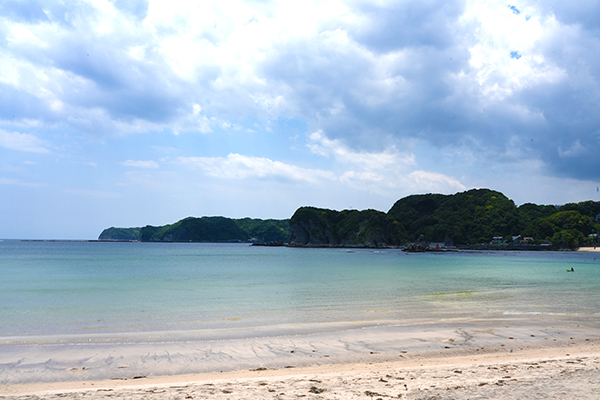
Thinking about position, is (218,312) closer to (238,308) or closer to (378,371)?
(238,308)

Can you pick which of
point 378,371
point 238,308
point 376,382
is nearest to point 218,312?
point 238,308

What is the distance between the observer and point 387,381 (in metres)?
8.56

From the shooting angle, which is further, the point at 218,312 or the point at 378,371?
the point at 218,312

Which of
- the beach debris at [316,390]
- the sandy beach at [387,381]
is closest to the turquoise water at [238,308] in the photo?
the sandy beach at [387,381]

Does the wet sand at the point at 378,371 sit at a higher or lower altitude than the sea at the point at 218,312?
higher

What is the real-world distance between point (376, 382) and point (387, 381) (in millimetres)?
277

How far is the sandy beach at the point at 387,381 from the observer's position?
7.58 m

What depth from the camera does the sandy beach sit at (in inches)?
299

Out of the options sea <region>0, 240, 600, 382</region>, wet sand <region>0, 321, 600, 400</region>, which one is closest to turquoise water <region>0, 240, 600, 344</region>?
sea <region>0, 240, 600, 382</region>

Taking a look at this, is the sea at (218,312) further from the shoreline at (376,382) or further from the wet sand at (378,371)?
the shoreline at (376,382)

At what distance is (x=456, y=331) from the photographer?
50.6 feet

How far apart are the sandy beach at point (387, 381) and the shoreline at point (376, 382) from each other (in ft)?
0.06

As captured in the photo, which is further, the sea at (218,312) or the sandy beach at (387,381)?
the sea at (218,312)

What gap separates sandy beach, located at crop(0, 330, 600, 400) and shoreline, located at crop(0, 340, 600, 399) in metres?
0.02
